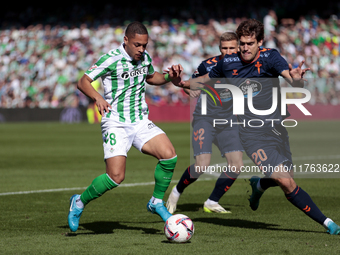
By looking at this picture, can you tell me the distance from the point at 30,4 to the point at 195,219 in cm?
3113

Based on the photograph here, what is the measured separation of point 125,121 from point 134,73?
49 cm

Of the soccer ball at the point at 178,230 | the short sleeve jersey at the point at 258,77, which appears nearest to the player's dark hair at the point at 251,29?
the short sleeve jersey at the point at 258,77

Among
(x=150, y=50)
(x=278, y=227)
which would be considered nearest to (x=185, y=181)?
(x=278, y=227)

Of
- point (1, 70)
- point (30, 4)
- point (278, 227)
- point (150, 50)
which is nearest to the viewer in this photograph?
point (278, 227)

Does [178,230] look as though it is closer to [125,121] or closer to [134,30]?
[125,121]

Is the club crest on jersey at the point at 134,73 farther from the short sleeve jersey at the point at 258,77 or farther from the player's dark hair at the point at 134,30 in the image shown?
the short sleeve jersey at the point at 258,77

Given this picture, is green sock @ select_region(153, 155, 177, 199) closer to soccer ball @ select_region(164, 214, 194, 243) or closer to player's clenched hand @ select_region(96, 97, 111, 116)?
soccer ball @ select_region(164, 214, 194, 243)

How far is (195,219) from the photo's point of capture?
20.0 feet

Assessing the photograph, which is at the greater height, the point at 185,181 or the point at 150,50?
the point at 150,50

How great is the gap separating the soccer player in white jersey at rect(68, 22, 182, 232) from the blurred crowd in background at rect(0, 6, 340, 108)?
2041cm

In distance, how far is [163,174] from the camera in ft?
18.2

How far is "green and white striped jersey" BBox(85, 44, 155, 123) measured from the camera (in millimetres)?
5406

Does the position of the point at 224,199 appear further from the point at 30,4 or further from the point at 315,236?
the point at 30,4

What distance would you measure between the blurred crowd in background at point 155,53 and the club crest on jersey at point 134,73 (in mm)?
20284
